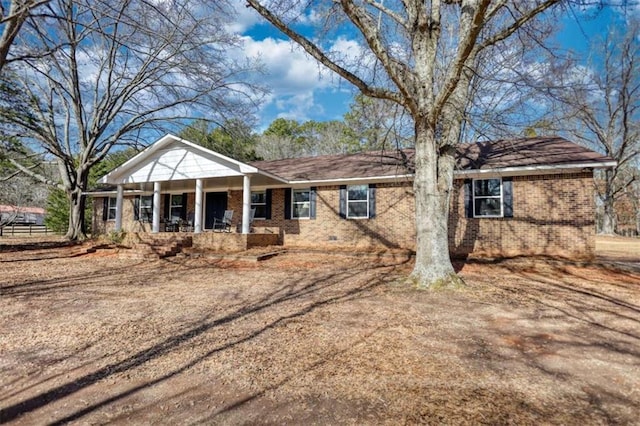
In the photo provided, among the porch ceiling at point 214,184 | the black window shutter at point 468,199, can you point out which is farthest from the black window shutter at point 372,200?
the porch ceiling at point 214,184

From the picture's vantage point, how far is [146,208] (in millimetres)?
18203

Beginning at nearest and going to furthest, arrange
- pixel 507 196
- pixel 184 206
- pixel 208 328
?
pixel 208 328, pixel 507 196, pixel 184 206

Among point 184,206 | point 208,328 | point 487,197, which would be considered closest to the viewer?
point 208,328

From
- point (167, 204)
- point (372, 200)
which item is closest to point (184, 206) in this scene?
point (167, 204)

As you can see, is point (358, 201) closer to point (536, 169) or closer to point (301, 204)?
point (301, 204)

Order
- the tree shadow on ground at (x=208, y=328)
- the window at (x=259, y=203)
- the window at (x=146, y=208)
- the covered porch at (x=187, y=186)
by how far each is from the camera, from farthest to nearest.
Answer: the window at (x=146, y=208)
the window at (x=259, y=203)
the covered porch at (x=187, y=186)
the tree shadow on ground at (x=208, y=328)

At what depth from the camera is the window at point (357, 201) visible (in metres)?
13.2

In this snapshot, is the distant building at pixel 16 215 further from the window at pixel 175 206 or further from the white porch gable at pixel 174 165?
→ the white porch gable at pixel 174 165

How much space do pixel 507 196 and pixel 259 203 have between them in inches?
371

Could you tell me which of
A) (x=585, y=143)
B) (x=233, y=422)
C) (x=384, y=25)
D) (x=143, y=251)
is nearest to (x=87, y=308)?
(x=233, y=422)

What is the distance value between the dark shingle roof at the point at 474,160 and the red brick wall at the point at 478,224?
567 mm

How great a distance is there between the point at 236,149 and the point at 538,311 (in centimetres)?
1806

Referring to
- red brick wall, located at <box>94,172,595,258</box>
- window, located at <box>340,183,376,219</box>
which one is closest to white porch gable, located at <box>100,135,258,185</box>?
red brick wall, located at <box>94,172,595,258</box>

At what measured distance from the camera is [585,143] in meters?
30.1
